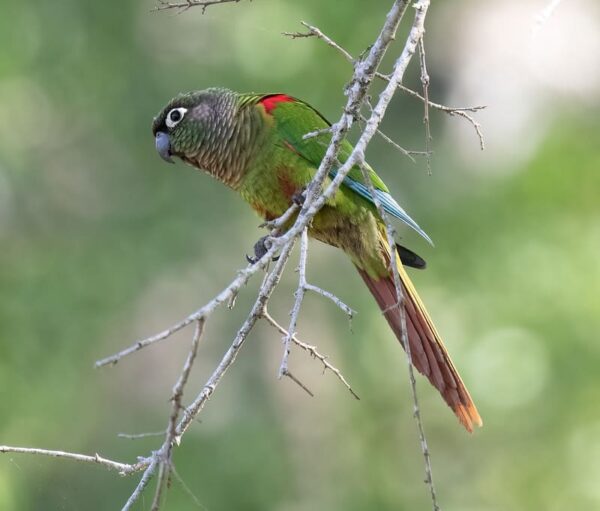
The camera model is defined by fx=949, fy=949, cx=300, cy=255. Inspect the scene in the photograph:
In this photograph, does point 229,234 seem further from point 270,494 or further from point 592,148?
point 592,148

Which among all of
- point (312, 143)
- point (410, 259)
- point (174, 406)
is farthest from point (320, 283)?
point (174, 406)

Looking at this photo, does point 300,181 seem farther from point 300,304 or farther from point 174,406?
point 174,406

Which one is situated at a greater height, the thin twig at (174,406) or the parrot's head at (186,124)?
the thin twig at (174,406)

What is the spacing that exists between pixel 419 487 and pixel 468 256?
2.07m

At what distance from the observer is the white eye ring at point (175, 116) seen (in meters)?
3.86

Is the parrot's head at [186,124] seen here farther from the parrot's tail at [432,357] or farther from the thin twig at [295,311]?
the thin twig at [295,311]

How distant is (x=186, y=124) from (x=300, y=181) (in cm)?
68

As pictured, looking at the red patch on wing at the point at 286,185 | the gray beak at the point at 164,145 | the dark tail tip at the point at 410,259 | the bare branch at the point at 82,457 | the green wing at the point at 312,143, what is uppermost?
the green wing at the point at 312,143

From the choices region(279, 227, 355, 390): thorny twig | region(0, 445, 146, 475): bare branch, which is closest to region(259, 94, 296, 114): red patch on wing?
region(279, 227, 355, 390): thorny twig

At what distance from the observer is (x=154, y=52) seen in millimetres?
8977

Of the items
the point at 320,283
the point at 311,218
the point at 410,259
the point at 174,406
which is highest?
the point at 311,218

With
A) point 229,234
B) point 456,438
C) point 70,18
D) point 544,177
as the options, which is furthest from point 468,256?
point 70,18

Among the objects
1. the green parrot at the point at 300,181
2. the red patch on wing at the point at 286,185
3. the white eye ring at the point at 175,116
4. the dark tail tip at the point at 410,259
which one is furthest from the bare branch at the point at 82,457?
the white eye ring at the point at 175,116

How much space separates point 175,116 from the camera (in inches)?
152
